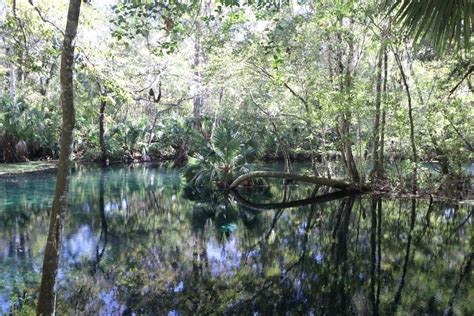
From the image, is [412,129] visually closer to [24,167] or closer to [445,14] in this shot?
[445,14]

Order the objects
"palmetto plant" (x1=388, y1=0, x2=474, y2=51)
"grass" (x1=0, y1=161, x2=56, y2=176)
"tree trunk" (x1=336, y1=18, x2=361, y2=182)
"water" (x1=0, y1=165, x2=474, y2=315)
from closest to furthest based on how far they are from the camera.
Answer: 1. "palmetto plant" (x1=388, y1=0, x2=474, y2=51)
2. "water" (x1=0, y1=165, x2=474, y2=315)
3. "tree trunk" (x1=336, y1=18, x2=361, y2=182)
4. "grass" (x1=0, y1=161, x2=56, y2=176)

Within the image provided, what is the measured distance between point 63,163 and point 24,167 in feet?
61.7

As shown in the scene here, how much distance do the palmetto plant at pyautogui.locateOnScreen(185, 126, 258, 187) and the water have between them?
2.17 m

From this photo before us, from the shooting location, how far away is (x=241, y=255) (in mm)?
8367

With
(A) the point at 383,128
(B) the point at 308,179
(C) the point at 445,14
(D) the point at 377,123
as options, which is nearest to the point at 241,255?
(C) the point at 445,14

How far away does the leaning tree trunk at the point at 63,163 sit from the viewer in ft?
12.5

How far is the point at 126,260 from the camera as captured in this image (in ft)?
25.4

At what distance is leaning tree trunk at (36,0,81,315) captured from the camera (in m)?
3.80

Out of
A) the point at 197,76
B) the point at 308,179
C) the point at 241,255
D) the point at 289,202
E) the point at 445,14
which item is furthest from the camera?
the point at 197,76

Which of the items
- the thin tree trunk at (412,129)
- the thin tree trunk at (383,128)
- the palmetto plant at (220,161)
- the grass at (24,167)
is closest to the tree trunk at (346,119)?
the thin tree trunk at (383,128)

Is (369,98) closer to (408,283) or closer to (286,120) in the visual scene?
(408,283)

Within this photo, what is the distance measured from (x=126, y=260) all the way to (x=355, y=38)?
35.3 ft

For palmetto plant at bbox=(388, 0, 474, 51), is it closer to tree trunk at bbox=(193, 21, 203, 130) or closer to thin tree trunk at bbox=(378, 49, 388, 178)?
thin tree trunk at bbox=(378, 49, 388, 178)

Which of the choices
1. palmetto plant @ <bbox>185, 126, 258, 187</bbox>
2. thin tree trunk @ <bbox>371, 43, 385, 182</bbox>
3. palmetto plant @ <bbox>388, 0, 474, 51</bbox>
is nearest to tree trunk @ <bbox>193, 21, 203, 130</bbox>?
palmetto plant @ <bbox>185, 126, 258, 187</bbox>
